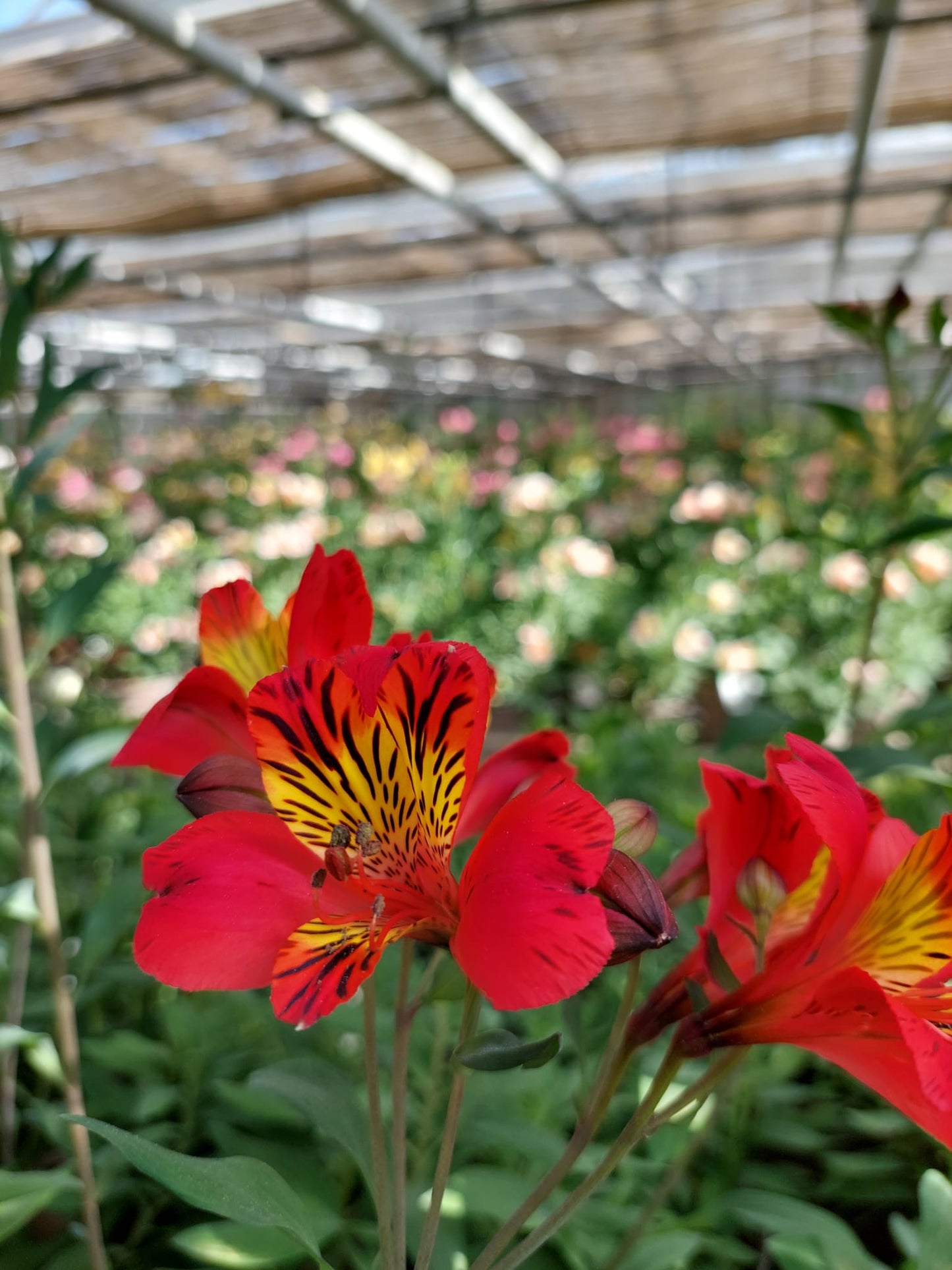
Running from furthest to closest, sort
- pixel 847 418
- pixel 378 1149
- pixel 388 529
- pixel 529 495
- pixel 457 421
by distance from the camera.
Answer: pixel 457 421 → pixel 529 495 → pixel 388 529 → pixel 847 418 → pixel 378 1149

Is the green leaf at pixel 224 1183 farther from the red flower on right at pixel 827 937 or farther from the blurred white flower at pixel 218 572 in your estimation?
the blurred white flower at pixel 218 572

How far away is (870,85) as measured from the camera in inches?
102

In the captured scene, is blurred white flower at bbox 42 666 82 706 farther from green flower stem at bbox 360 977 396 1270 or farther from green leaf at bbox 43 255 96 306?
green flower stem at bbox 360 977 396 1270

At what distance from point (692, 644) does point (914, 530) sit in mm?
2137

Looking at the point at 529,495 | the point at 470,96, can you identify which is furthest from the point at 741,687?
the point at 470,96

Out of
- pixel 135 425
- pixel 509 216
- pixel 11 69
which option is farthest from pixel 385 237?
pixel 135 425

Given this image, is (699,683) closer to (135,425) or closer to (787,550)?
(787,550)

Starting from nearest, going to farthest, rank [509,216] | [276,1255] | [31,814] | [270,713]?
[270,713]
[276,1255]
[31,814]
[509,216]

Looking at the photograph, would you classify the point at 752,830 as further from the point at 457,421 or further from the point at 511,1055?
the point at 457,421

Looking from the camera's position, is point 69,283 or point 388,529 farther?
point 388,529

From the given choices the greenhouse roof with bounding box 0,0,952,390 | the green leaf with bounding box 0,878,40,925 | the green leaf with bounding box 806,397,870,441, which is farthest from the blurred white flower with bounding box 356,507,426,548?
the green leaf with bounding box 0,878,40,925

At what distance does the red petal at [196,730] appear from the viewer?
0.46m

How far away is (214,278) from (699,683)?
15.4 feet

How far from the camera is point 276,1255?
59 cm
